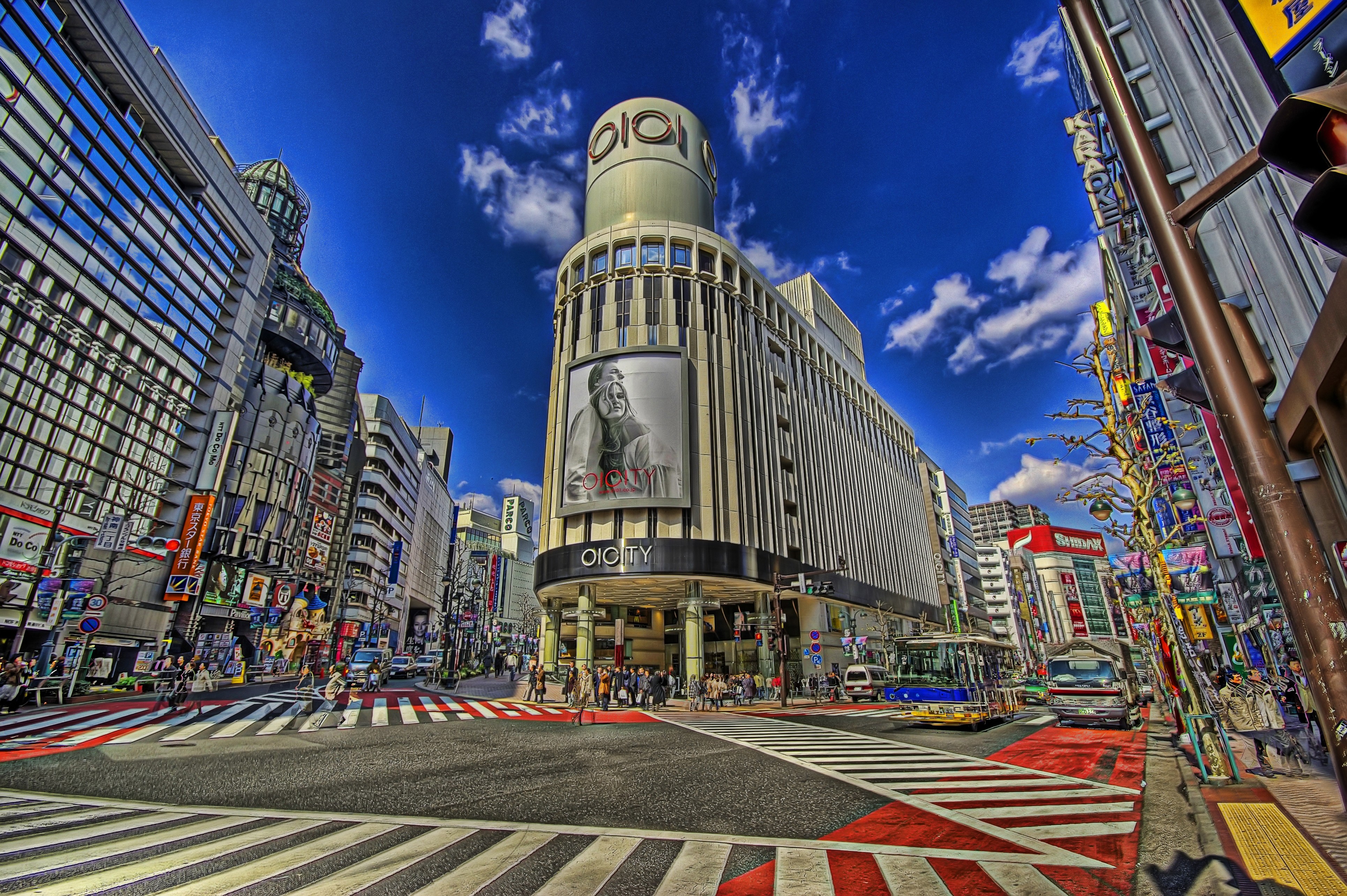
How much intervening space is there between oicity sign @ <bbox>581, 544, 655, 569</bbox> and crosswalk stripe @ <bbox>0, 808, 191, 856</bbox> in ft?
92.8

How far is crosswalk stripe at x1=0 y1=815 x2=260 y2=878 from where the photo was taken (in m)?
4.78

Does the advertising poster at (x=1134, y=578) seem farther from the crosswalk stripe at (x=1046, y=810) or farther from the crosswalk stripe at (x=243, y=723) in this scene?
the crosswalk stripe at (x=243, y=723)

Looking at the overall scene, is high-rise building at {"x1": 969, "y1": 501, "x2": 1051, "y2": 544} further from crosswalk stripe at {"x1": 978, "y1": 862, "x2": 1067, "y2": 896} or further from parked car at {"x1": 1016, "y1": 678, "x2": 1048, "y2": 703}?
crosswalk stripe at {"x1": 978, "y1": 862, "x2": 1067, "y2": 896}

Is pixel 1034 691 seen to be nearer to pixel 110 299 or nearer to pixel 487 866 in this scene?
pixel 487 866

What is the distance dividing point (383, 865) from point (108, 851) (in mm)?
2724

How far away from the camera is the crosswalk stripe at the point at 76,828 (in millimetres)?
5520

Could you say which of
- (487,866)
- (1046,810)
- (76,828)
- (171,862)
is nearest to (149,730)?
(76,828)

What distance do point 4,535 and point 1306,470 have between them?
160 feet

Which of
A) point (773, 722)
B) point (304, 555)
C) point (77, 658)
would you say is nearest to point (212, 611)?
point (304, 555)

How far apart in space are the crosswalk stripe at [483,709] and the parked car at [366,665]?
35.5 ft

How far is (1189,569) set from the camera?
1132 inches

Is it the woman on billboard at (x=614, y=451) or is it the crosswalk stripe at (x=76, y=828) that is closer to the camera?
the crosswalk stripe at (x=76, y=828)

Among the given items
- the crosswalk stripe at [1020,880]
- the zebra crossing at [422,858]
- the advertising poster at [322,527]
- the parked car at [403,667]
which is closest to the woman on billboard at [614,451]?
the parked car at [403,667]

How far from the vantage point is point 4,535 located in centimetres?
3109
